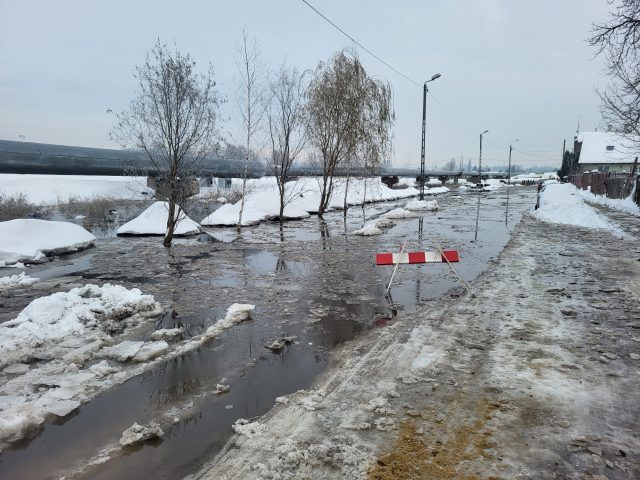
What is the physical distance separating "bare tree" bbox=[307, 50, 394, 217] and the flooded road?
381 inches

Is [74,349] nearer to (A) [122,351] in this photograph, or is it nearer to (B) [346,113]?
(A) [122,351]

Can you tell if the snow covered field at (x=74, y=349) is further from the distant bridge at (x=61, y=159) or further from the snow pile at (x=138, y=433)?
the distant bridge at (x=61, y=159)

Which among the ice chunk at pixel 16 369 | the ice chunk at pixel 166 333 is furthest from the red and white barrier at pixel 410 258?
the ice chunk at pixel 16 369

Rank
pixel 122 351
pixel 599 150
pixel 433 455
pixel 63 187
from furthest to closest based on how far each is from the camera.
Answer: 1. pixel 599 150
2. pixel 63 187
3. pixel 122 351
4. pixel 433 455

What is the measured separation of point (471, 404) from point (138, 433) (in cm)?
303

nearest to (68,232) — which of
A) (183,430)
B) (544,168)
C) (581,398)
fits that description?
(183,430)

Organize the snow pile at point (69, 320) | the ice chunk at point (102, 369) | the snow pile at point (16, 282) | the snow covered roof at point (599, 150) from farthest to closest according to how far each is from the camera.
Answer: the snow covered roof at point (599, 150) → the snow pile at point (16, 282) → the snow pile at point (69, 320) → the ice chunk at point (102, 369)

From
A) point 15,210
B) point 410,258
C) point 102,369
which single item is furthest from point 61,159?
point 410,258

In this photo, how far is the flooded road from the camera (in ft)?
10.7

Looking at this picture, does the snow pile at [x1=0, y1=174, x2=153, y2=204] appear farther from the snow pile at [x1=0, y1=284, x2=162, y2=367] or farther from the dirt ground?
the dirt ground

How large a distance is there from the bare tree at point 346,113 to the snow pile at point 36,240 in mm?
13712

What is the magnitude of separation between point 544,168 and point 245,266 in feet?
723

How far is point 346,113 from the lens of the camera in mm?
23281

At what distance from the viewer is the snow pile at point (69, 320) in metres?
5.13
